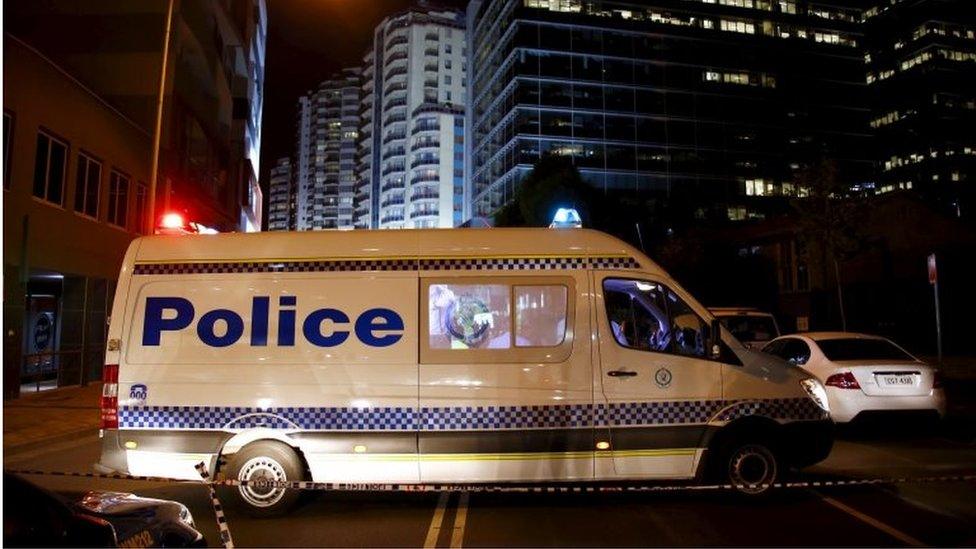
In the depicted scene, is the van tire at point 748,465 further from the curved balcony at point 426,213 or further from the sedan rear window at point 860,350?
the curved balcony at point 426,213

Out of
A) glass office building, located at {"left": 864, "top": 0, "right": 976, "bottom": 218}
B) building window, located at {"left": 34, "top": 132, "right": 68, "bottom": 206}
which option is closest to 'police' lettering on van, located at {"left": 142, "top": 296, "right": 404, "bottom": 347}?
building window, located at {"left": 34, "top": 132, "right": 68, "bottom": 206}

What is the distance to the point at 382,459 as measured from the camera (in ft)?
21.5

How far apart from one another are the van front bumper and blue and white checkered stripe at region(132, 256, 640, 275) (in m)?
2.26

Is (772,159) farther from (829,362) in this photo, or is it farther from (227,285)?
(227,285)

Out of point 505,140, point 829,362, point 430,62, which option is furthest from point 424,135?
point 829,362

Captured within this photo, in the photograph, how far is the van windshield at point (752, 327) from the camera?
49.7ft

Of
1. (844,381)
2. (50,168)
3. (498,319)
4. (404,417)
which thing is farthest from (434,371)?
(50,168)

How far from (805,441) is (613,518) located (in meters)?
2.11

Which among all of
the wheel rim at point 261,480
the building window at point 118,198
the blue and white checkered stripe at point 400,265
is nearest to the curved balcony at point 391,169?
the building window at point 118,198

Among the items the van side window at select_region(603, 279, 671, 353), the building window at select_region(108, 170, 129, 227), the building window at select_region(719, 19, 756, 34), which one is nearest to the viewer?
the van side window at select_region(603, 279, 671, 353)

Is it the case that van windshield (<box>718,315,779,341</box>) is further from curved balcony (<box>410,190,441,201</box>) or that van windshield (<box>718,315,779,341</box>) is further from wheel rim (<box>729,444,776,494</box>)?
curved balcony (<box>410,190,441,201</box>)

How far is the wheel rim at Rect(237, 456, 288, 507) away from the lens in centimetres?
652

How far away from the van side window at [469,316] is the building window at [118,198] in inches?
677

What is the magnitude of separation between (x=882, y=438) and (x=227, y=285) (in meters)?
9.45
